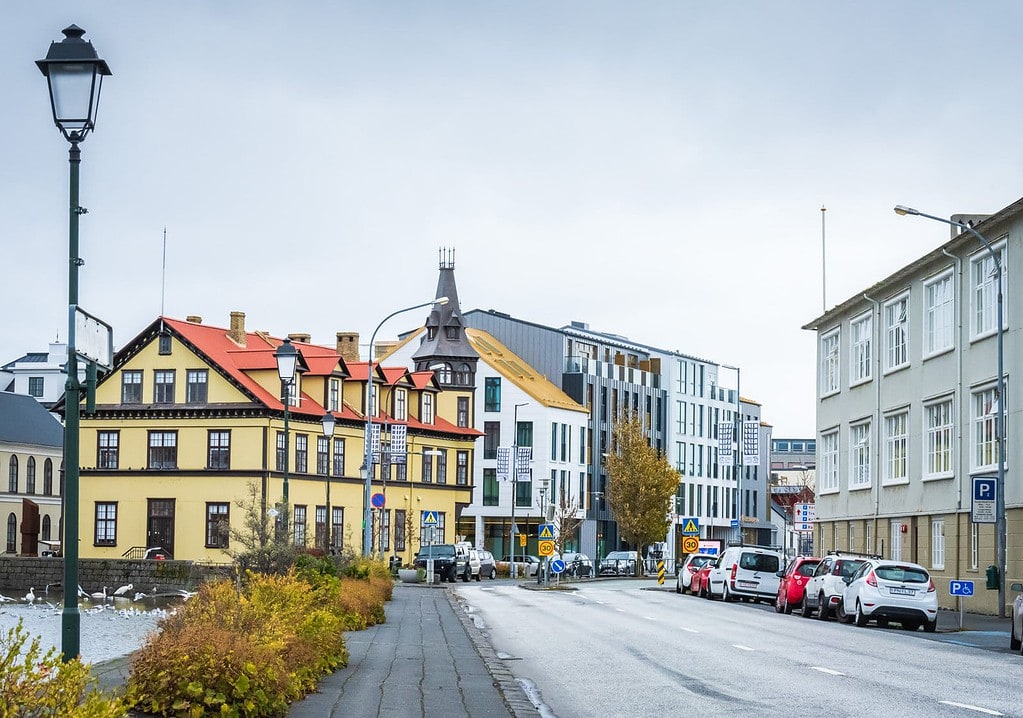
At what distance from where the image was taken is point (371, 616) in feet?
97.7

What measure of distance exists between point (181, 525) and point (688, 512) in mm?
59832

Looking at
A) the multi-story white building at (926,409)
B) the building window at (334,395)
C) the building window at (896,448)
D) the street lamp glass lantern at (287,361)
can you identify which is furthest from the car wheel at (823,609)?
the building window at (334,395)

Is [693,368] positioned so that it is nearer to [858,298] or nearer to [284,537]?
[858,298]

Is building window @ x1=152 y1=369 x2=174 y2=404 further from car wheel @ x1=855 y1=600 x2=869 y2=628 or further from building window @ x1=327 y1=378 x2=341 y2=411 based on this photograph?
car wheel @ x1=855 y1=600 x2=869 y2=628

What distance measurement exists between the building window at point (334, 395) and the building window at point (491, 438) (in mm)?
27266

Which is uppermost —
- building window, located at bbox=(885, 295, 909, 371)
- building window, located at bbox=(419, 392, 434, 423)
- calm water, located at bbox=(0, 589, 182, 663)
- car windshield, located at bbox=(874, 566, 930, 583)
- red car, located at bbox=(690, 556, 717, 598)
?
building window, located at bbox=(885, 295, 909, 371)

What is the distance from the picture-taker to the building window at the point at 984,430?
43844mm

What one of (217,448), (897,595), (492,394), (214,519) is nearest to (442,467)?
(217,448)

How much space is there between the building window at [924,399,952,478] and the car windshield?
46.1 feet

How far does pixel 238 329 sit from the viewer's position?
275ft

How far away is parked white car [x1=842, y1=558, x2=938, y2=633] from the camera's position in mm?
33250

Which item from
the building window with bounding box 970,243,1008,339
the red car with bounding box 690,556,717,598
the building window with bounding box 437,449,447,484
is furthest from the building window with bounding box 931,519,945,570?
the building window with bounding box 437,449,447,484

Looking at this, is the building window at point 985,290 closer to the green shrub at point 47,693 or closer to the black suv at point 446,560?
the black suv at point 446,560

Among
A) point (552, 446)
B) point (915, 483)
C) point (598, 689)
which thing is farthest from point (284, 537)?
point (552, 446)
